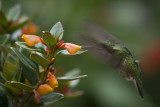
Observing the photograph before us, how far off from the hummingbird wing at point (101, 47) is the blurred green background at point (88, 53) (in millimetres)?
1062

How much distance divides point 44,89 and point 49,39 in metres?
0.20

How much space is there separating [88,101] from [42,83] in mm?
1690

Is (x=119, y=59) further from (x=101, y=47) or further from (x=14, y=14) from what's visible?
(x=14, y=14)

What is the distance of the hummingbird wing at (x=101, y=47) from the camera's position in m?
1.24

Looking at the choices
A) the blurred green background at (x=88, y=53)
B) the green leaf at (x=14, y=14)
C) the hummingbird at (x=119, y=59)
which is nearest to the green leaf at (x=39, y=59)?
the hummingbird at (x=119, y=59)

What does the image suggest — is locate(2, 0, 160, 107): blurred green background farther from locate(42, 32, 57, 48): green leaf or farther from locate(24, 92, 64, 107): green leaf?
locate(42, 32, 57, 48): green leaf

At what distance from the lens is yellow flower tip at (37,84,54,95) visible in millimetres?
1054

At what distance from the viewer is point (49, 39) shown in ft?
3.18

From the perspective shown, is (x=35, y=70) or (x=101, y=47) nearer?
(x=35, y=70)

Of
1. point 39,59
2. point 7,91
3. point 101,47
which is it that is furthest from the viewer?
point 101,47

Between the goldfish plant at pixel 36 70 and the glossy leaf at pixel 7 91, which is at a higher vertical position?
the goldfish plant at pixel 36 70

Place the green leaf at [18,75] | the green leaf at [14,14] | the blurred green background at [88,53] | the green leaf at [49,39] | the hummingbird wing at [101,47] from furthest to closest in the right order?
the blurred green background at [88,53]
the green leaf at [14,14]
the hummingbird wing at [101,47]
the green leaf at [18,75]
the green leaf at [49,39]

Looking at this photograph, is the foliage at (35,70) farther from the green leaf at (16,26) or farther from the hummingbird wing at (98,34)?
the hummingbird wing at (98,34)

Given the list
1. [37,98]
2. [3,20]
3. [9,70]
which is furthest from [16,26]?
[37,98]
